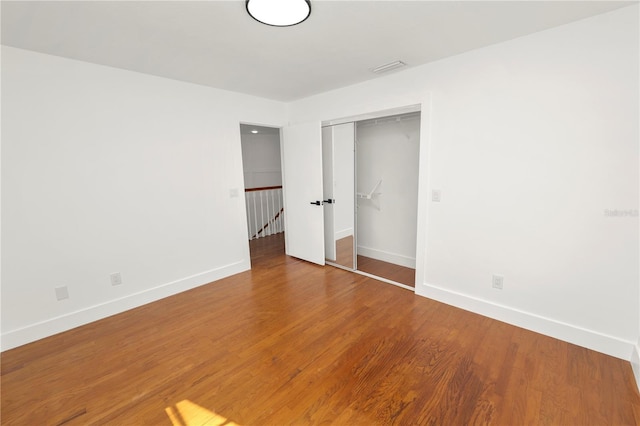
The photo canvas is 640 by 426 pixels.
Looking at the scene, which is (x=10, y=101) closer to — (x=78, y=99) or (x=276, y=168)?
(x=78, y=99)

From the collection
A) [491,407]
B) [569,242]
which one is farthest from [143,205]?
[569,242]

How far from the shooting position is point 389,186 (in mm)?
3986

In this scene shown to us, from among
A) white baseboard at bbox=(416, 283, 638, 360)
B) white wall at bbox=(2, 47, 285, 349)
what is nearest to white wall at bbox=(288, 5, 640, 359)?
white baseboard at bbox=(416, 283, 638, 360)

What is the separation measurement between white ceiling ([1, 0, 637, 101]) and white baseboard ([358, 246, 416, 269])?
99.6 inches

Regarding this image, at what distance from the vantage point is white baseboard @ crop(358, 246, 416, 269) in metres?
3.86

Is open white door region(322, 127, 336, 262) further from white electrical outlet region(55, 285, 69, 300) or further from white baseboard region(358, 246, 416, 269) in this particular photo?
white electrical outlet region(55, 285, 69, 300)

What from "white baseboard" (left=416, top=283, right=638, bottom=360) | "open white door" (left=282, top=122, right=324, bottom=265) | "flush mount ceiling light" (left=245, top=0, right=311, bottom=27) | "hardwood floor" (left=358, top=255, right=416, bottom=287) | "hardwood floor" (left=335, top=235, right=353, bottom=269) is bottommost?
"hardwood floor" (left=358, top=255, right=416, bottom=287)

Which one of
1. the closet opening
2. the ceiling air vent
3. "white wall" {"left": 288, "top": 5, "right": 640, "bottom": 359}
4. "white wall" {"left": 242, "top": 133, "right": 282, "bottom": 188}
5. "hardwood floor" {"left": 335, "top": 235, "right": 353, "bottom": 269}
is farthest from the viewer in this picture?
"white wall" {"left": 242, "top": 133, "right": 282, "bottom": 188}

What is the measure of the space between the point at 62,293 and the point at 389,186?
3.90 meters

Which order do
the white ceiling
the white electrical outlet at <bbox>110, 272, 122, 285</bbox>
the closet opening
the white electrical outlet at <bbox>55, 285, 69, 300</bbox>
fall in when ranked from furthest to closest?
the closet opening, the white electrical outlet at <bbox>110, 272, 122, 285</bbox>, the white electrical outlet at <bbox>55, 285, 69, 300</bbox>, the white ceiling

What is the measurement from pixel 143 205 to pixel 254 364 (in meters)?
2.06

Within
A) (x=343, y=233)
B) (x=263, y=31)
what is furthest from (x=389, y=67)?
(x=343, y=233)

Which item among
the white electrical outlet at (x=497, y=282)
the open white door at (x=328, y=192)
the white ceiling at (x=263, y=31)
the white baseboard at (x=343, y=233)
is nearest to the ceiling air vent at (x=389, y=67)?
the white ceiling at (x=263, y=31)

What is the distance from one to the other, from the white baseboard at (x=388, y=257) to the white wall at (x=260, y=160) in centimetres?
346
